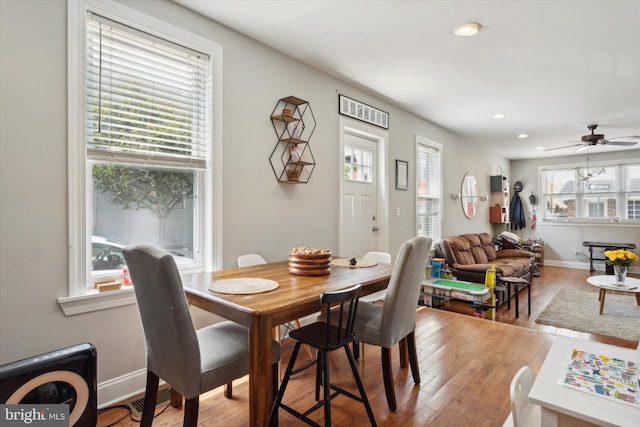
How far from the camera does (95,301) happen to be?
6.47 ft

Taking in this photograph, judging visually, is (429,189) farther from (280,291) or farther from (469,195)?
(280,291)

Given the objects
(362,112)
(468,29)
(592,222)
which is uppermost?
(468,29)

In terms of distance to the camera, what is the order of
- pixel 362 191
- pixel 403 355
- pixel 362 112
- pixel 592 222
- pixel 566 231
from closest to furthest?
pixel 403 355
pixel 362 112
pixel 362 191
pixel 592 222
pixel 566 231

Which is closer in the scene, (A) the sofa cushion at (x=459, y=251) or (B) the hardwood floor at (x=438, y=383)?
(B) the hardwood floor at (x=438, y=383)

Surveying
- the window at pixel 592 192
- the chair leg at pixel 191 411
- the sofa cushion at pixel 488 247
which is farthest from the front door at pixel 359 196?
the window at pixel 592 192

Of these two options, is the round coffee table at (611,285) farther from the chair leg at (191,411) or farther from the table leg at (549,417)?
the chair leg at (191,411)

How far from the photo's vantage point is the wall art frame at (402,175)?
15.1 ft

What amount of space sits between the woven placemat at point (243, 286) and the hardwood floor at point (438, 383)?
2.48 ft

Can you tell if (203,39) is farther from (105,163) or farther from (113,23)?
(105,163)

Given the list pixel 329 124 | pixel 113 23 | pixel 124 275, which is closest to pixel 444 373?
pixel 124 275

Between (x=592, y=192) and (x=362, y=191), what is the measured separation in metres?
6.73

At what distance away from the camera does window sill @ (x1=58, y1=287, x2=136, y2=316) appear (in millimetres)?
1879

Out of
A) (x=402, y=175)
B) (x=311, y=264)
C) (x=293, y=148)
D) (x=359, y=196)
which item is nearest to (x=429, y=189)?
(x=402, y=175)

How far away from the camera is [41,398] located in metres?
1.45
